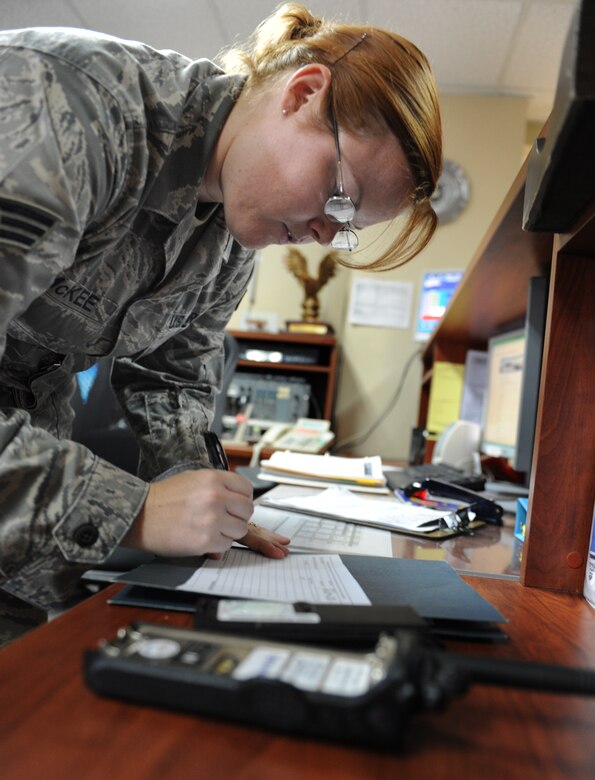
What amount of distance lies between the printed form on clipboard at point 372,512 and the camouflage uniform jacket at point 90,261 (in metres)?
0.21

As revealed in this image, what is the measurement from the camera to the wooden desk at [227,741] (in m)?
0.31

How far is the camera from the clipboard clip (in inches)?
47.5

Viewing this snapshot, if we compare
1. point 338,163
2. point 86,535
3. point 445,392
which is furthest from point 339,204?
point 445,392

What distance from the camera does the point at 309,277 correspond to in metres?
3.13

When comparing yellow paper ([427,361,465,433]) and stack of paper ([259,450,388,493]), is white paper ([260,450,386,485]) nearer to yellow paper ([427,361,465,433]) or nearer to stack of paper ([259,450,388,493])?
stack of paper ([259,450,388,493])

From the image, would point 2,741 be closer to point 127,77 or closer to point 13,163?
point 13,163

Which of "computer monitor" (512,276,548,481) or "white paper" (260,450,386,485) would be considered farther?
"white paper" (260,450,386,485)

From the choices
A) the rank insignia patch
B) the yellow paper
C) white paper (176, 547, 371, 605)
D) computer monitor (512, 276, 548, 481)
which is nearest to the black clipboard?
white paper (176, 547, 371, 605)

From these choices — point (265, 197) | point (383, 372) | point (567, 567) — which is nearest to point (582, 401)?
point (567, 567)

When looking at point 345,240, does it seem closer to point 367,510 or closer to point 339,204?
point 339,204

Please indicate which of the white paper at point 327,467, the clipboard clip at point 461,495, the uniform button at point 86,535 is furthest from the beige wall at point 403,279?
the uniform button at point 86,535

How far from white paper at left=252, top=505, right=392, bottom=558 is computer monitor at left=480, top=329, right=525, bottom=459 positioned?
0.83 metres

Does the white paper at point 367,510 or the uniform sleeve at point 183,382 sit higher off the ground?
the uniform sleeve at point 183,382

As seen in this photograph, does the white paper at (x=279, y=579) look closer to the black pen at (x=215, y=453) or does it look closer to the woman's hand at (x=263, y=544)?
the woman's hand at (x=263, y=544)
